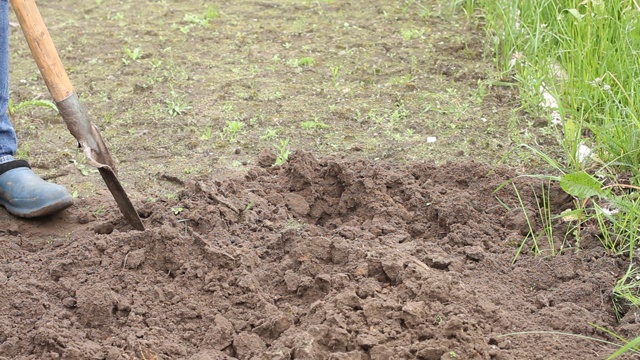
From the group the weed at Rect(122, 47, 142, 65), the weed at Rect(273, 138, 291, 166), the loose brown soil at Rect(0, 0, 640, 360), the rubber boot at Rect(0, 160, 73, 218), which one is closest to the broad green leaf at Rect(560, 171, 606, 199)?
the loose brown soil at Rect(0, 0, 640, 360)

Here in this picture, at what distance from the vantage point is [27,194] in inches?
132

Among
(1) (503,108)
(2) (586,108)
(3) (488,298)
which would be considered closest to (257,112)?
(1) (503,108)

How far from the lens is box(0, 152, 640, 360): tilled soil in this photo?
250cm

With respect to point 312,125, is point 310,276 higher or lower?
higher

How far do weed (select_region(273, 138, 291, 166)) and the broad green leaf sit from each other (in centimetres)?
127

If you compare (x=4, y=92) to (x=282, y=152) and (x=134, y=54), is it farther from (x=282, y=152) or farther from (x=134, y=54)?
(x=134, y=54)

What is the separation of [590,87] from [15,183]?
2.68 metres

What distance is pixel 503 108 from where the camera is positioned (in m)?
4.18

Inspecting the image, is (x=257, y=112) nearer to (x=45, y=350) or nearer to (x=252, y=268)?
(x=252, y=268)

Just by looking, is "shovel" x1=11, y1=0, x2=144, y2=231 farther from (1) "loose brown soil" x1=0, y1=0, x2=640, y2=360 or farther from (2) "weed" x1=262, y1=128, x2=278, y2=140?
(2) "weed" x1=262, y1=128, x2=278, y2=140

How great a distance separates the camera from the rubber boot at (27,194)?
330 cm

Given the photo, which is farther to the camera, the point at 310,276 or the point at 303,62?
the point at 303,62

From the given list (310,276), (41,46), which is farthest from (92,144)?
(310,276)

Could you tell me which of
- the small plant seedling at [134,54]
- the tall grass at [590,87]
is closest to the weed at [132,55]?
the small plant seedling at [134,54]
